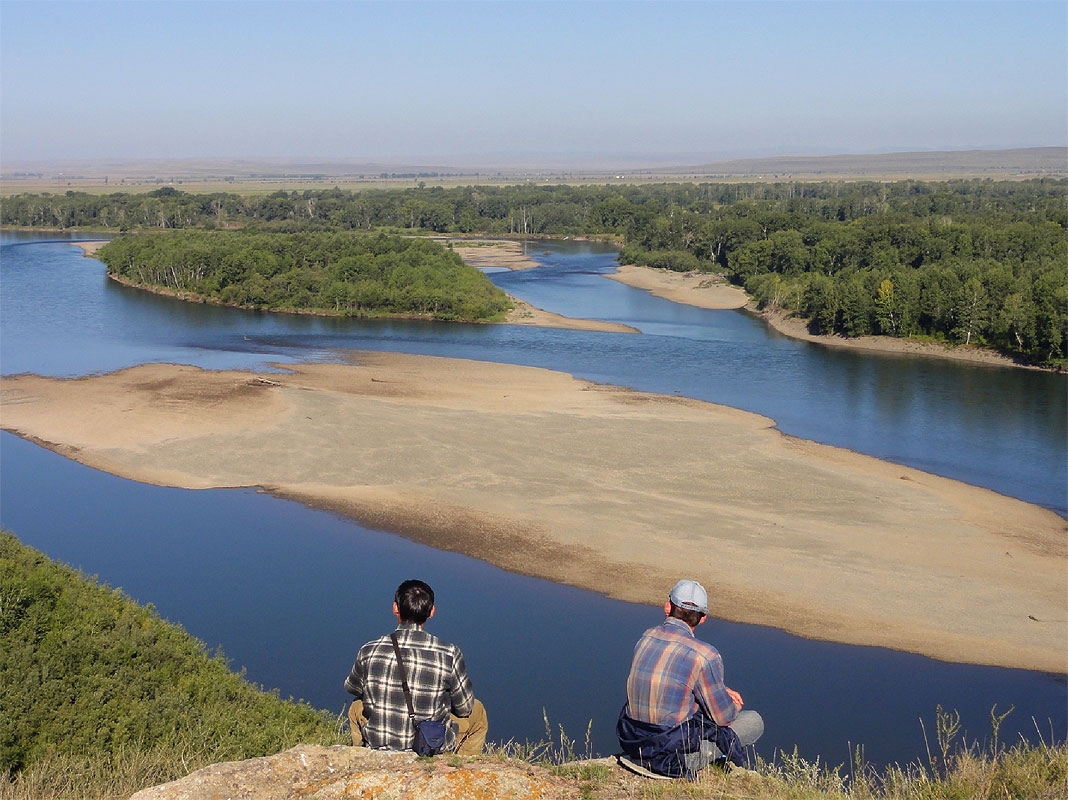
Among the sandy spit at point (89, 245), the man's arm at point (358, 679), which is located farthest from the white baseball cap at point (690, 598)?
the sandy spit at point (89, 245)

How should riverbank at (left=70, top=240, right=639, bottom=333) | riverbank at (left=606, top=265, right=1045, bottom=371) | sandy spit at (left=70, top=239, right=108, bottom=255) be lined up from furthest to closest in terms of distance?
sandy spit at (left=70, top=239, right=108, bottom=255) < riverbank at (left=70, top=240, right=639, bottom=333) < riverbank at (left=606, top=265, right=1045, bottom=371)

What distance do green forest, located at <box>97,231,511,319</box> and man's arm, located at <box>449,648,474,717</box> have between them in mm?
43227

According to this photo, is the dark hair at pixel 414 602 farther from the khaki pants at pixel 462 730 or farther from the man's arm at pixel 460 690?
the khaki pants at pixel 462 730

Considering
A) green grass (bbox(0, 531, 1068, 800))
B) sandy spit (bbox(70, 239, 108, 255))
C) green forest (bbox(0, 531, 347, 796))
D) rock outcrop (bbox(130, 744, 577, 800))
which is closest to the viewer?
rock outcrop (bbox(130, 744, 577, 800))

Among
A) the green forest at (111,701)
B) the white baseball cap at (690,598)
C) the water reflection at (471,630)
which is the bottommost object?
the water reflection at (471,630)

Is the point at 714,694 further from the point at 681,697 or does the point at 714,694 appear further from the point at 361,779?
the point at 361,779

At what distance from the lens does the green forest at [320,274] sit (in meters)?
50.1

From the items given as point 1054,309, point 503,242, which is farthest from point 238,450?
point 503,242

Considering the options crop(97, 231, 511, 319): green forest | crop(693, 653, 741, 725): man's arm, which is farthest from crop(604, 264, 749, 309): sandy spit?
crop(693, 653, 741, 725): man's arm

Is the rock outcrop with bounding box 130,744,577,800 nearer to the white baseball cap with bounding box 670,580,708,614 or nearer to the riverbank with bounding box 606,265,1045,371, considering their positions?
the white baseball cap with bounding box 670,580,708,614

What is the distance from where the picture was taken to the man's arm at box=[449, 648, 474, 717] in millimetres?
5289

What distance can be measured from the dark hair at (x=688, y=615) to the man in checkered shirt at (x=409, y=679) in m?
1.15

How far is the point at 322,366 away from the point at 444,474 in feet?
48.6

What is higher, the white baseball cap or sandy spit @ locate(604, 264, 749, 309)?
the white baseball cap
